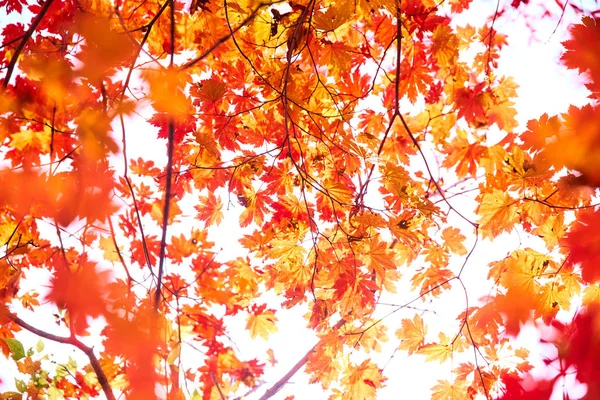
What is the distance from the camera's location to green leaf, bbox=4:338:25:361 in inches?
100.0

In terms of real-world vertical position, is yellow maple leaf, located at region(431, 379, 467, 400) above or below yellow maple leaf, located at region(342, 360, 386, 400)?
below

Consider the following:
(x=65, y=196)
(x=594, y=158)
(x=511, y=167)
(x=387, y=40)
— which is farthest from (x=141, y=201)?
(x=594, y=158)

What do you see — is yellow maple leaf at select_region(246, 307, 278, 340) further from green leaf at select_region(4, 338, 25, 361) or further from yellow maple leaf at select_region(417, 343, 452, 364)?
green leaf at select_region(4, 338, 25, 361)

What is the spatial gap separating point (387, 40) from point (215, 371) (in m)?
2.10

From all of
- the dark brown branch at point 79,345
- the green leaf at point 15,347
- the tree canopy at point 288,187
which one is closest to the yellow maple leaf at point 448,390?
the tree canopy at point 288,187

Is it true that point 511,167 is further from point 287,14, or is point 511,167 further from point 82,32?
point 82,32

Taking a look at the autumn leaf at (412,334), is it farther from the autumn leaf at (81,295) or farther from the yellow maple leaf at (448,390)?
the autumn leaf at (81,295)

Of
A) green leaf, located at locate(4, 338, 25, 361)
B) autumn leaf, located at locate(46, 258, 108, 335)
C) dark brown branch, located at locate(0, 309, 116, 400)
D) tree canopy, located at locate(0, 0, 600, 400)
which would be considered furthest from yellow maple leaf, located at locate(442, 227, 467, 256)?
green leaf, located at locate(4, 338, 25, 361)

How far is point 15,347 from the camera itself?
101 inches

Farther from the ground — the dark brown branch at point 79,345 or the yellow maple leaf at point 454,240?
the yellow maple leaf at point 454,240

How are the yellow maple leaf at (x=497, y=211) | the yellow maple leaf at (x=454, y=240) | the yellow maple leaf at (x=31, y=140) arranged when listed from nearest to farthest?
1. the yellow maple leaf at (x=497, y=211)
2. the yellow maple leaf at (x=31, y=140)
3. the yellow maple leaf at (x=454, y=240)

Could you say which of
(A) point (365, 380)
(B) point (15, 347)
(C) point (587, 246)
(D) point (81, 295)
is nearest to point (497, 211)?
(C) point (587, 246)

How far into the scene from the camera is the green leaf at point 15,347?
100.0 inches

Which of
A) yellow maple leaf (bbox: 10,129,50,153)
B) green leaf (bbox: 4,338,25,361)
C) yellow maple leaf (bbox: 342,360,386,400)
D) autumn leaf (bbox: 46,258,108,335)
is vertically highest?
yellow maple leaf (bbox: 10,129,50,153)
